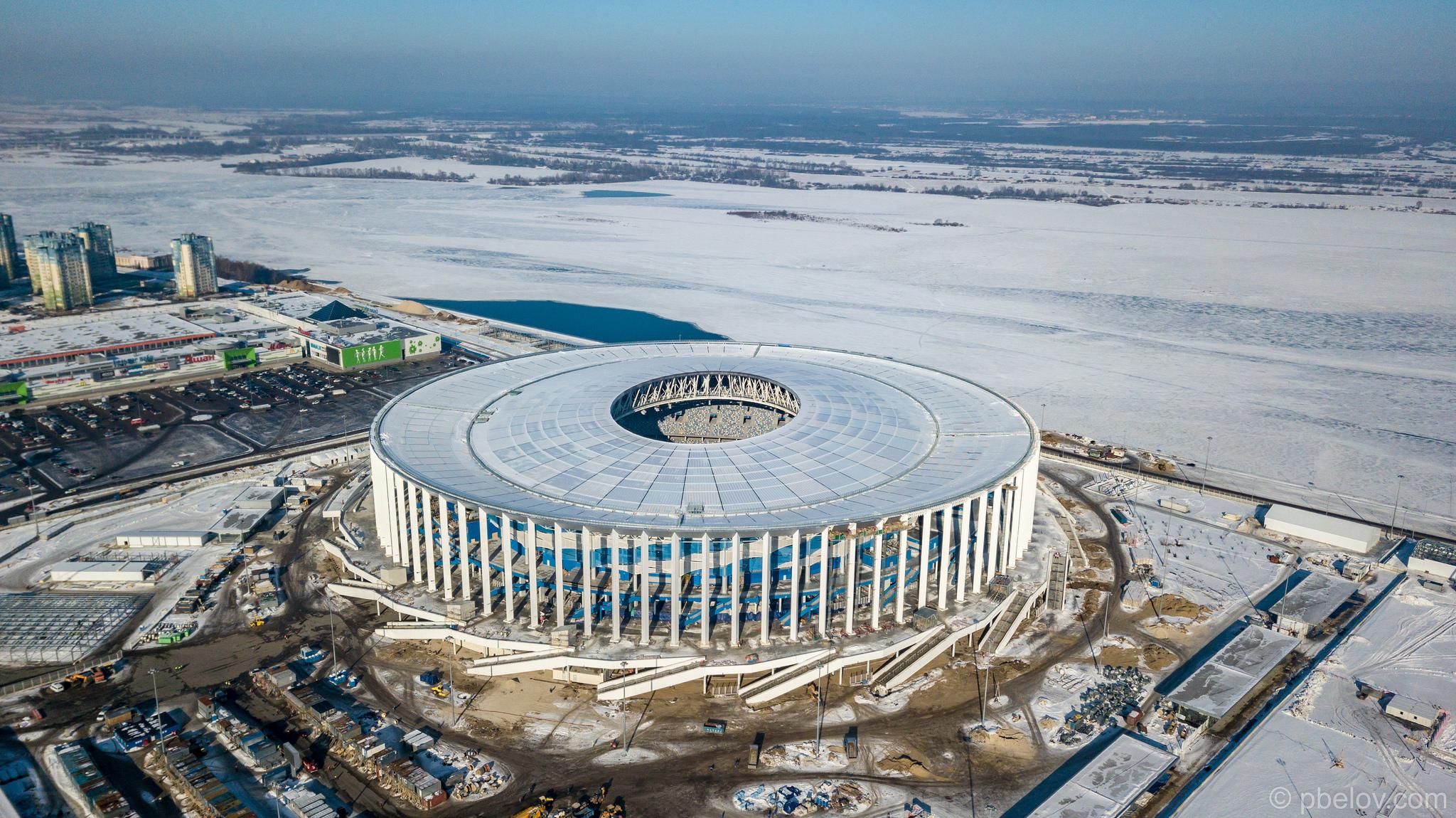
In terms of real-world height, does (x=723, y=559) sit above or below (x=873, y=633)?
above

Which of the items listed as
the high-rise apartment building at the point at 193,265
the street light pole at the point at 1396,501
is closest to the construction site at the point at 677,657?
the street light pole at the point at 1396,501

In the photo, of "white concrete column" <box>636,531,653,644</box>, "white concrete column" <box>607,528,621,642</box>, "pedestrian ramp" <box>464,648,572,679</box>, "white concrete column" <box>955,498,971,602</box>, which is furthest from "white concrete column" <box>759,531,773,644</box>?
"white concrete column" <box>955,498,971,602</box>

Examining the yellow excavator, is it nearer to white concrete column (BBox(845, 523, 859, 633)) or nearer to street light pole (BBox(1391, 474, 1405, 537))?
white concrete column (BBox(845, 523, 859, 633))

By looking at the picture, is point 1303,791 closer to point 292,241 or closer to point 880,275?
point 880,275

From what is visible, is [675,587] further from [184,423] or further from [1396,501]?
[184,423]

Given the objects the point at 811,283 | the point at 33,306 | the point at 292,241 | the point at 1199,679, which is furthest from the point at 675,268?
the point at 1199,679
